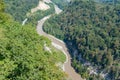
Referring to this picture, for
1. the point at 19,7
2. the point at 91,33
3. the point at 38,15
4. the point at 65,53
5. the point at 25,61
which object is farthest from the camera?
the point at 38,15

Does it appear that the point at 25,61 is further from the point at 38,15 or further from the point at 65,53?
the point at 38,15

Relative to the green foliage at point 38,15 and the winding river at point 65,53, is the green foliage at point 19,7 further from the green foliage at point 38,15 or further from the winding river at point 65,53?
the winding river at point 65,53

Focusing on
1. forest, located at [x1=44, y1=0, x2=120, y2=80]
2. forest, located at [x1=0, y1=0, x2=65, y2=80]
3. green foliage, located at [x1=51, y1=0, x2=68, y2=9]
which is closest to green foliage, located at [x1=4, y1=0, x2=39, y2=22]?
forest, located at [x1=44, y1=0, x2=120, y2=80]

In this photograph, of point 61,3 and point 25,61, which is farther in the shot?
point 61,3

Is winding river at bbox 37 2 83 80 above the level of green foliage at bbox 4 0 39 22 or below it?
above

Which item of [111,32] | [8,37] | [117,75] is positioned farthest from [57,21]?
[8,37]

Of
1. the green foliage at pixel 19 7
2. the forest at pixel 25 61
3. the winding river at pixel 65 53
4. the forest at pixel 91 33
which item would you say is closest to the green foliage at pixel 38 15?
the winding river at pixel 65 53

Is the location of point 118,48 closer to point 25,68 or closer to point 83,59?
point 83,59

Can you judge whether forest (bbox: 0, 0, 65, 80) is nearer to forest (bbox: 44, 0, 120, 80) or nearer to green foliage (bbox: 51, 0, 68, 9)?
forest (bbox: 44, 0, 120, 80)

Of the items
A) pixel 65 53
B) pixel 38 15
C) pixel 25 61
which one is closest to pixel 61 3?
pixel 38 15
